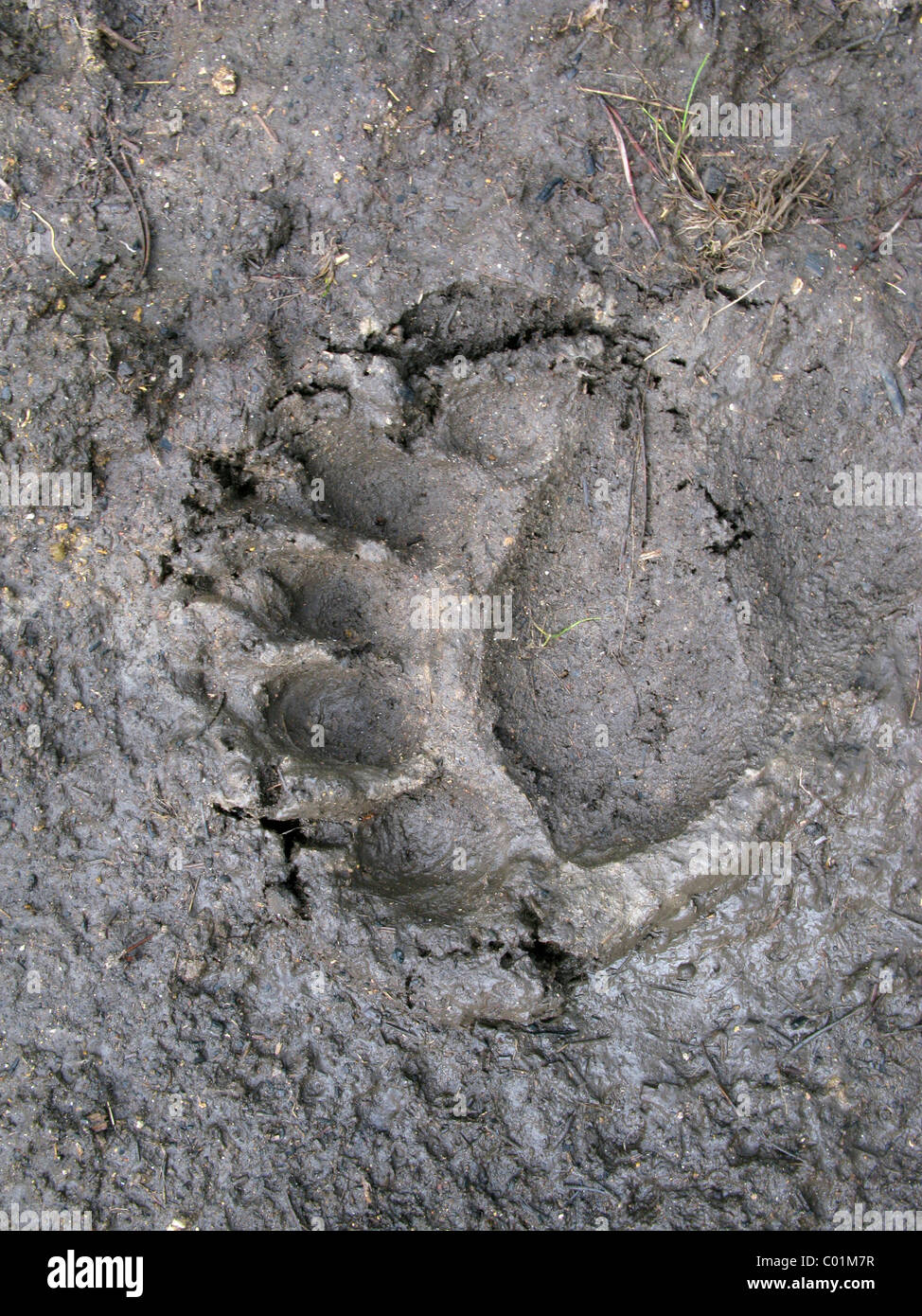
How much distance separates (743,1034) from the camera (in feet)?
10.7

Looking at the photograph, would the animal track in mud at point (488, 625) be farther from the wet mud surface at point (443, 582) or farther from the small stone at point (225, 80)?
the small stone at point (225, 80)

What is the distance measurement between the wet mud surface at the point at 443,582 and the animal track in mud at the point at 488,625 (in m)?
0.02

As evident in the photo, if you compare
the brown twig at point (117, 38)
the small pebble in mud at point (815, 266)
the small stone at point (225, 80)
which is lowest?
the small pebble in mud at point (815, 266)

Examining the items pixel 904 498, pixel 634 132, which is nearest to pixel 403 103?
pixel 634 132

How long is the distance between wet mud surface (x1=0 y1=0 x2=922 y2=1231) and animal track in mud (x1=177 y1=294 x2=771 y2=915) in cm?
2

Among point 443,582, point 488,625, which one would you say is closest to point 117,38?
point 443,582

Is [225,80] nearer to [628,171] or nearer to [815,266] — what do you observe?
[628,171]

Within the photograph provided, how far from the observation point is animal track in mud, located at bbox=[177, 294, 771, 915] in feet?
10.9

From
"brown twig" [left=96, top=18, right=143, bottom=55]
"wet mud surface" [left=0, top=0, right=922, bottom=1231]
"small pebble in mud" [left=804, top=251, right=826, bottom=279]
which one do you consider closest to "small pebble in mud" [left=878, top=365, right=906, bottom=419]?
"wet mud surface" [left=0, top=0, right=922, bottom=1231]

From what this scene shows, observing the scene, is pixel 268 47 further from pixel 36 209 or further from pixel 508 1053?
pixel 508 1053

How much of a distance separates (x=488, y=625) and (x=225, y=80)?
7.24ft

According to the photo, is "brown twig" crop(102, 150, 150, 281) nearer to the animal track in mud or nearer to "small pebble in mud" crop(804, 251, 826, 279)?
the animal track in mud

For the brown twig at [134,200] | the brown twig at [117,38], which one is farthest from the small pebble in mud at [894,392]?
the brown twig at [117,38]

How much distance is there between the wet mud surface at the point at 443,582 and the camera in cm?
322
